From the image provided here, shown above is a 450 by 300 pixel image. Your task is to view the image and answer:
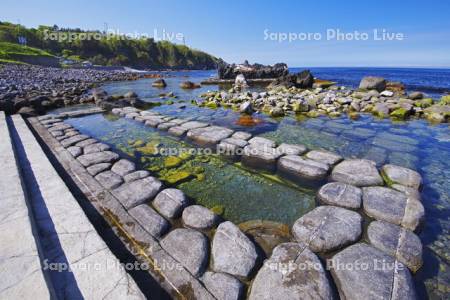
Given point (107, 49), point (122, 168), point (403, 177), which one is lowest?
point (403, 177)

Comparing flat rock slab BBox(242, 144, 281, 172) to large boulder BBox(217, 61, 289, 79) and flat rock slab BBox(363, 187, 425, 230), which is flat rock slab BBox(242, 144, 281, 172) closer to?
flat rock slab BBox(363, 187, 425, 230)

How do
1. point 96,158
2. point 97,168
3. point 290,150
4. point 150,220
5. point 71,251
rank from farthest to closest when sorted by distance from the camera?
point 290,150 < point 96,158 < point 97,168 < point 150,220 < point 71,251

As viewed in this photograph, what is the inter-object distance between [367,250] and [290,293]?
102 centimetres

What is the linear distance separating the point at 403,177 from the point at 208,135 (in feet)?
13.1

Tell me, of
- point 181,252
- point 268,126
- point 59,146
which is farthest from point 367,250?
point 59,146

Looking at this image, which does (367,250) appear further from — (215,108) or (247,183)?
(215,108)

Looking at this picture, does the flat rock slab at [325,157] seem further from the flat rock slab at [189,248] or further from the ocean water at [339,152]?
the flat rock slab at [189,248]

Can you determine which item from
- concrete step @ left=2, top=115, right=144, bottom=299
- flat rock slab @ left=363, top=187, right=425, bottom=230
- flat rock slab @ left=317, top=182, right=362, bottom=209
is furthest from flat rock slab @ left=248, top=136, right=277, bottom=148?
concrete step @ left=2, top=115, right=144, bottom=299

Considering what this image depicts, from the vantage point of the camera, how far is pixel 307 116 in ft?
27.6

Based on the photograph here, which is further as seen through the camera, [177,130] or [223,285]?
[177,130]

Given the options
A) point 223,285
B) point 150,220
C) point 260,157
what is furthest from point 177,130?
point 223,285

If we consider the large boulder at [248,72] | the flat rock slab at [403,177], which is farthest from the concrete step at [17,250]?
the large boulder at [248,72]

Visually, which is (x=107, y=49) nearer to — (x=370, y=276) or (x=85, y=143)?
(x=85, y=143)

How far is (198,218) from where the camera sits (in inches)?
103
